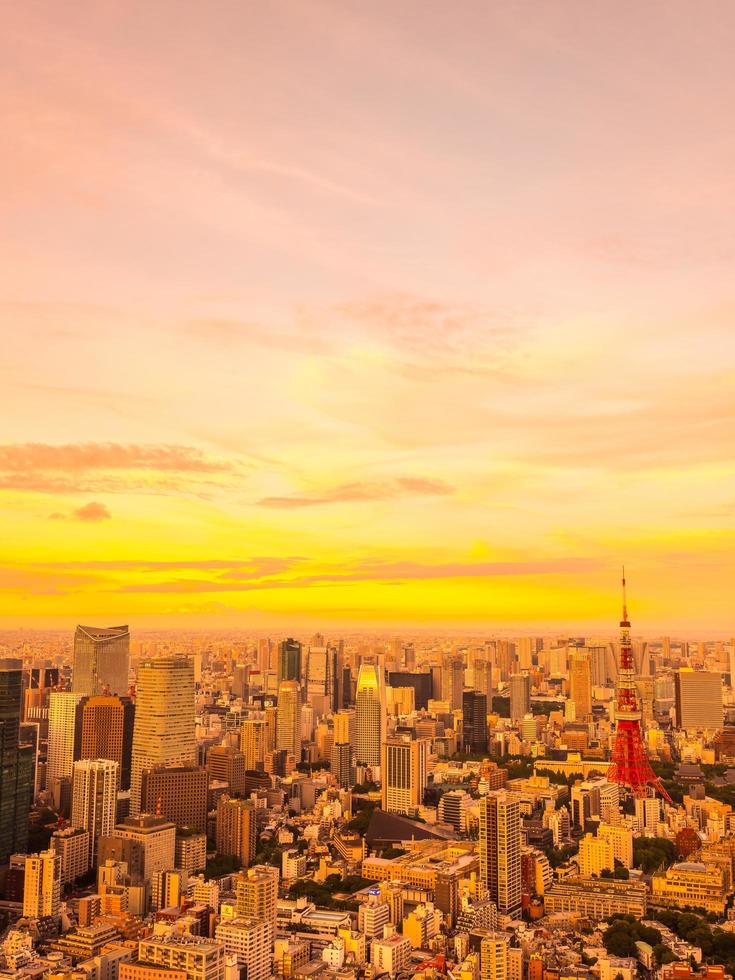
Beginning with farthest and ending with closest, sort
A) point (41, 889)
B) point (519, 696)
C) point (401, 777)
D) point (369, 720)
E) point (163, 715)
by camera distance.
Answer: point (519, 696)
point (369, 720)
point (163, 715)
point (401, 777)
point (41, 889)

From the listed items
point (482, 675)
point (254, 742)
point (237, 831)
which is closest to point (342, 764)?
point (254, 742)

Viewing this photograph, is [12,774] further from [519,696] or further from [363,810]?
[519,696]

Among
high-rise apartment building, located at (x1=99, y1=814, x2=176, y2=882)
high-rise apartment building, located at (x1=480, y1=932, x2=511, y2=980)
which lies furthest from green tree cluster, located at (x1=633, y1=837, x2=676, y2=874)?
high-rise apartment building, located at (x1=99, y1=814, x2=176, y2=882)

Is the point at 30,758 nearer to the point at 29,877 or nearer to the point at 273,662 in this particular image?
the point at 29,877

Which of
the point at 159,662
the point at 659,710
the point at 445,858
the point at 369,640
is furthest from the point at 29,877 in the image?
the point at 659,710

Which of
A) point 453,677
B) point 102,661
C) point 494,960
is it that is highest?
point 102,661

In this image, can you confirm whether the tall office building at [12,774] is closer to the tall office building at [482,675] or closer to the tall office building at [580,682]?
the tall office building at [482,675]
